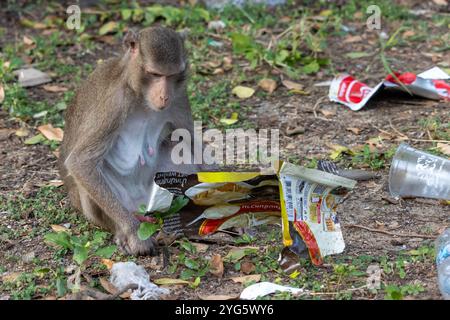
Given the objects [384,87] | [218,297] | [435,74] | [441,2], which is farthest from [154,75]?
[441,2]

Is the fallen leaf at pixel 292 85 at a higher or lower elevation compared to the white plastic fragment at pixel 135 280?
lower

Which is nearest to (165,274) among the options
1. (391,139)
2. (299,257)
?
(299,257)

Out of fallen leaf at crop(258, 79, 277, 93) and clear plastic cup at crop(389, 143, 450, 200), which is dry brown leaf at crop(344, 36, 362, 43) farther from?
clear plastic cup at crop(389, 143, 450, 200)

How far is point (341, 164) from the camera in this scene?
19.0 ft

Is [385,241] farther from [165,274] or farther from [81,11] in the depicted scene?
[81,11]

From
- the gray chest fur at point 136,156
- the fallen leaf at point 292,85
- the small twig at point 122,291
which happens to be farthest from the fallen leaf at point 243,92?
the small twig at point 122,291

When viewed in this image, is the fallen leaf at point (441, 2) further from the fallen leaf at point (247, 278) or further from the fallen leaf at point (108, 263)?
the fallen leaf at point (108, 263)

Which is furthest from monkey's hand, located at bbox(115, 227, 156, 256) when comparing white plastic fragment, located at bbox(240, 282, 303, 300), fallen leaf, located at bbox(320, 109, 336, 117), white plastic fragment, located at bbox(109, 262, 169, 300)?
fallen leaf, located at bbox(320, 109, 336, 117)

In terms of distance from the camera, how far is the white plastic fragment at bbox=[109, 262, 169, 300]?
410 centimetres

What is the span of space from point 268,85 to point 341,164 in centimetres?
149

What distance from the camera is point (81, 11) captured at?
8.58 meters

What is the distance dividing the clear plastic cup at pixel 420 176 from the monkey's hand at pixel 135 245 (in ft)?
5.08

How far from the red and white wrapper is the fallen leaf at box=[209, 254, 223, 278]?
2.54 metres

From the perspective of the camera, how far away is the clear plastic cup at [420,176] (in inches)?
204
